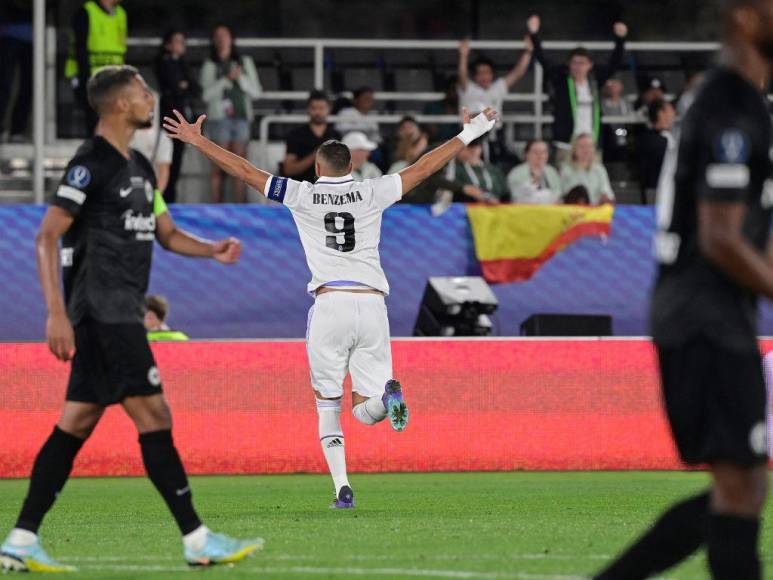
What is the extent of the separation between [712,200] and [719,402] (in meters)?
0.55

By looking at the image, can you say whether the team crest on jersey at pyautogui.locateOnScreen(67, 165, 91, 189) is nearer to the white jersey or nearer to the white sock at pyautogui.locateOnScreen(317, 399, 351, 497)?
the white jersey

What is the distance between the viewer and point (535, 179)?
51.9 feet

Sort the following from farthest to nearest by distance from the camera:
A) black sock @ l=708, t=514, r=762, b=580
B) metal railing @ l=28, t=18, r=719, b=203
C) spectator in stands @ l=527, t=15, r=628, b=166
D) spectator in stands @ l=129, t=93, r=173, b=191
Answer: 1. spectator in stands @ l=527, t=15, r=628, b=166
2. metal railing @ l=28, t=18, r=719, b=203
3. spectator in stands @ l=129, t=93, r=173, b=191
4. black sock @ l=708, t=514, r=762, b=580

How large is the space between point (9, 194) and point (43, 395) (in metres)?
4.00

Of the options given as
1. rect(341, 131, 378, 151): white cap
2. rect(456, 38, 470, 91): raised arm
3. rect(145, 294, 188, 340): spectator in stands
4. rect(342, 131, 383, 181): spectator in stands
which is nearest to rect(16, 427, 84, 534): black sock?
rect(145, 294, 188, 340): spectator in stands

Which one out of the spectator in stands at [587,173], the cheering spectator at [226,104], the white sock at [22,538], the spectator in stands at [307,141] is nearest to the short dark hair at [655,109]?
the spectator in stands at [587,173]

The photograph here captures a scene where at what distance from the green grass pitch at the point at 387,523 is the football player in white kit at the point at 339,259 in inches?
23.5

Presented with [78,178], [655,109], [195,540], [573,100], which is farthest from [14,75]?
[195,540]

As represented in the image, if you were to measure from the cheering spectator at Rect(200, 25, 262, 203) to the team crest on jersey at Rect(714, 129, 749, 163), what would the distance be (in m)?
12.3

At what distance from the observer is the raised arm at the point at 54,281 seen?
6141mm

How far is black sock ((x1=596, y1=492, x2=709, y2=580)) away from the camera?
15.4 ft

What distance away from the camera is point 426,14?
77.6ft

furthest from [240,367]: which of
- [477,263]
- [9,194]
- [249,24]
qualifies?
[249,24]

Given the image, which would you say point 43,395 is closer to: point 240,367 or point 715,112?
point 240,367
